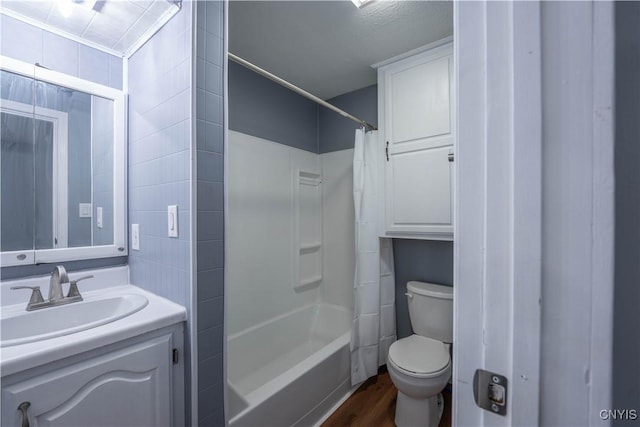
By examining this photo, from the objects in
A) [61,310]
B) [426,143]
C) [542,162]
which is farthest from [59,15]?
[426,143]

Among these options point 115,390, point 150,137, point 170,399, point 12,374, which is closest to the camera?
point 12,374

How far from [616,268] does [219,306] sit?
3.93 feet

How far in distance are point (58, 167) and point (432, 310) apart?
2226 millimetres

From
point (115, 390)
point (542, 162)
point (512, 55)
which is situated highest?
point (512, 55)

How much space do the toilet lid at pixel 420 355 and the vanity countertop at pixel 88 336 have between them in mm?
1222

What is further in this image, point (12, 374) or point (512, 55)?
point (12, 374)

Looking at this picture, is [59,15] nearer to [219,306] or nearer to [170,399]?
[219,306]

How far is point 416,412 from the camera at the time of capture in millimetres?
1543

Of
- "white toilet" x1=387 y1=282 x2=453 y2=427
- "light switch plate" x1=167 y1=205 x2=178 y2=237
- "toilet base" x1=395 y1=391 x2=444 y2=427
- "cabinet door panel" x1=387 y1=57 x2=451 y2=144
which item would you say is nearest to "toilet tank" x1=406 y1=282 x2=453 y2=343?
"white toilet" x1=387 y1=282 x2=453 y2=427

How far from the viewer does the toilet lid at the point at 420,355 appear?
152 cm

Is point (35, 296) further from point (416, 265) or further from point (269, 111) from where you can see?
point (416, 265)

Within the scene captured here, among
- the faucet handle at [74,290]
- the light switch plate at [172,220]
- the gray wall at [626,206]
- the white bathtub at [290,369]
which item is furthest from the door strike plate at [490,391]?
the faucet handle at [74,290]

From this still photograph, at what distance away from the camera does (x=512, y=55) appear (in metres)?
0.37

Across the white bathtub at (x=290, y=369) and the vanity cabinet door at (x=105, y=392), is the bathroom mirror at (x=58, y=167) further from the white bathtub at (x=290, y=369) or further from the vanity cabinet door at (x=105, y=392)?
the white bathtub at (x=290, y=369)
